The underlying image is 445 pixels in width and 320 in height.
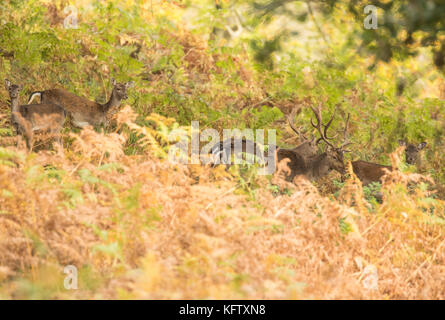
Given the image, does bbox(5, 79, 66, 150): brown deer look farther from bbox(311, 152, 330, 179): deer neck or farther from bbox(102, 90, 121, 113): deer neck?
bbox(311, 152, 330, 179): deer neck

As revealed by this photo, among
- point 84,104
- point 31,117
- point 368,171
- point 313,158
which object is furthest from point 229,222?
point 84,104

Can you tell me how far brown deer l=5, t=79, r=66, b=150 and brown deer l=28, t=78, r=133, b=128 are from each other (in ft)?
1.73

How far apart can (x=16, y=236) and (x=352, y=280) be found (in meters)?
2.96

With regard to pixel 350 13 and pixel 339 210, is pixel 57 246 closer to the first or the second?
pixel 339 210

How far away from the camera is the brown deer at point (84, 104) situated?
917 centimetres

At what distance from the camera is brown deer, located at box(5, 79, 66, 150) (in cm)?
786

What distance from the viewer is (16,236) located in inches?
186

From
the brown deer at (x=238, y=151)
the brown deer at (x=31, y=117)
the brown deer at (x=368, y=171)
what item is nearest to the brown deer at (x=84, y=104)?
the brown deer at (x=31, y=117)

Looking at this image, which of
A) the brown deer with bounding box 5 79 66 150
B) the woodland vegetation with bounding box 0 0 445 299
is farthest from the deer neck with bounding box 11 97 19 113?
the woodland vegetation with bounding box 0 0 445 299

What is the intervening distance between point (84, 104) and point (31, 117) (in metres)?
1.49

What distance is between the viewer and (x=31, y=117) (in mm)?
8195

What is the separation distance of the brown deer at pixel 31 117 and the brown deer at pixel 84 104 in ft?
1.73

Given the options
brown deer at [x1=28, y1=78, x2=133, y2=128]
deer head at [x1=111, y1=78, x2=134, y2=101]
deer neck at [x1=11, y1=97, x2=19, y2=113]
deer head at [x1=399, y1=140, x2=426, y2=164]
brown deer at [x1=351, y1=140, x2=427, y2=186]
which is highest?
deer head at [x1=111, y1=78, x2=134, y2=101]
